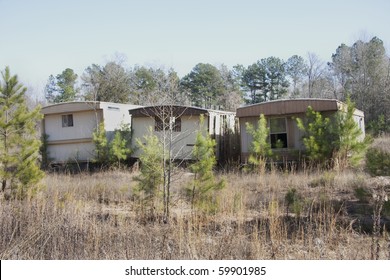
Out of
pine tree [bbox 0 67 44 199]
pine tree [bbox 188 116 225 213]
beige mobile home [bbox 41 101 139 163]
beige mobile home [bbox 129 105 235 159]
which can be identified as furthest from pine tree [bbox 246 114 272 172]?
pine tree [bbox 0 67 44 199]

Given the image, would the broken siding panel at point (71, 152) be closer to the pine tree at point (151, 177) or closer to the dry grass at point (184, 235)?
the dry grass at point (184, 235)

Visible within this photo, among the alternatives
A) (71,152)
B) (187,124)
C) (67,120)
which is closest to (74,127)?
(67,120)

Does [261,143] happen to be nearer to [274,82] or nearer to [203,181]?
[203,181]

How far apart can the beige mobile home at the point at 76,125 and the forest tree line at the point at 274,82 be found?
447 cm

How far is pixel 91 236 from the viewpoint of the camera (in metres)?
5.08

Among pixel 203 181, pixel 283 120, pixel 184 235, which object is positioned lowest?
pixel 184 235

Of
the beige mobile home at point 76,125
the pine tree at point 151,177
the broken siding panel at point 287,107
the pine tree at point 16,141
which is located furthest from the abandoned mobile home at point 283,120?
the pine tree at point 16,141

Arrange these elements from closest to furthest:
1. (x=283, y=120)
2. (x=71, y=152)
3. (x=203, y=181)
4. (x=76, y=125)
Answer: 1. (x=203, y=181)
2. (x=283, y=120)
3. (x=76, y=125)
4. (x=71, y=152)

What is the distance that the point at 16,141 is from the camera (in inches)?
347

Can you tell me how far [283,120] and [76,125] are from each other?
9.30 metres

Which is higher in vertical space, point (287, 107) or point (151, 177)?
point (287, 107)

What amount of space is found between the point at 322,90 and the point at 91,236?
86.5ft

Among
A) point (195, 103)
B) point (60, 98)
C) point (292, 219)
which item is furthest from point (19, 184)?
point (60, 98)

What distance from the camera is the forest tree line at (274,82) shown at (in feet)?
79.8
